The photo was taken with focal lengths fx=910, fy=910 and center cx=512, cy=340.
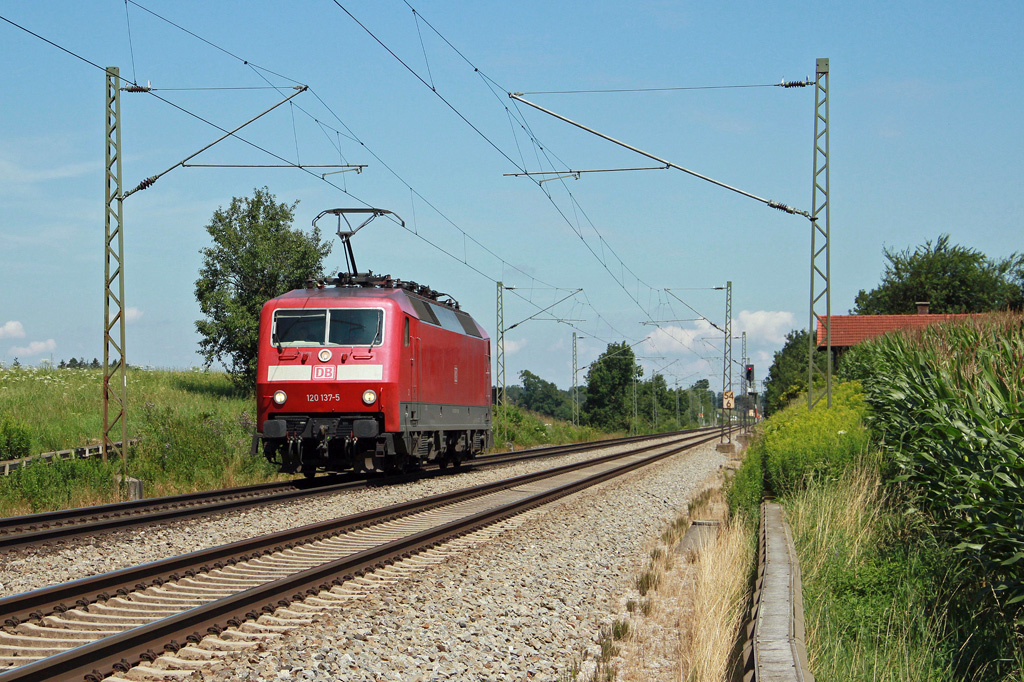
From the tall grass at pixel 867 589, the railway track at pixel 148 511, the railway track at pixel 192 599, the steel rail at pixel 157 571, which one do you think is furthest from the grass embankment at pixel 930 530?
the railway track at pixel 148 511

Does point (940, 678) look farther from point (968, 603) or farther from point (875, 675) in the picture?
point (968, 603)

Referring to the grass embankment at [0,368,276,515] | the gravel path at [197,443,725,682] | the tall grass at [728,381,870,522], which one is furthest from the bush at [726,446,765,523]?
the grass embankment at [0,368,276,515]

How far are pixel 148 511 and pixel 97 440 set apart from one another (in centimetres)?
1244

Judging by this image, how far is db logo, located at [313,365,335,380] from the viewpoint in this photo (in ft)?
55.0

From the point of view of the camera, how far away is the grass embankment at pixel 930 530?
6.56 m

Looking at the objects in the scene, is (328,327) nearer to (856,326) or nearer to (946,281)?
(856,326)

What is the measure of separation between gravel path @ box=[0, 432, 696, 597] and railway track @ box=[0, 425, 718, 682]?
1.00m

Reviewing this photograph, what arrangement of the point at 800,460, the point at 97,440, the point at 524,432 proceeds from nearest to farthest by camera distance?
the point at 800,460
the point at 97,440
the point at 524,432

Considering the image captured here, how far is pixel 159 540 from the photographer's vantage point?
10.7 metres

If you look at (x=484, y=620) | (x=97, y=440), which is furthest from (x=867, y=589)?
(x=97, y=440)

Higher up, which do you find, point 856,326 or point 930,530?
point 856,326

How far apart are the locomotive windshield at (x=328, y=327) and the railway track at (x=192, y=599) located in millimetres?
5275

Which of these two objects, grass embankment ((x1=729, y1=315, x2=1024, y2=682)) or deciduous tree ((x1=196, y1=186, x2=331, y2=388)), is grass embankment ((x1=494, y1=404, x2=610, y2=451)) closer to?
deciduous tree ((x1=196, y1=186, x2=331, y2=388))

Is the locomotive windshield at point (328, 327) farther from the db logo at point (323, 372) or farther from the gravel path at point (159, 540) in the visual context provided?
the gravel path at point (159, 540)
